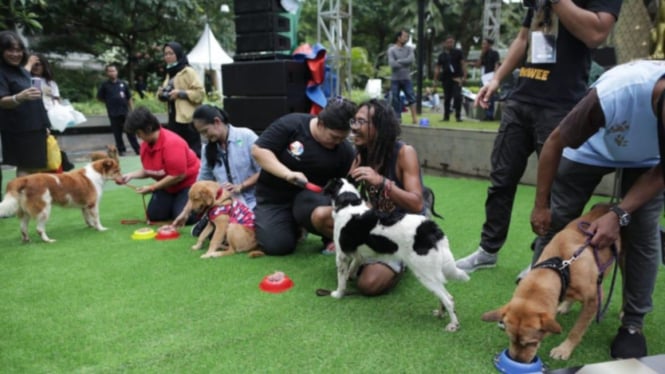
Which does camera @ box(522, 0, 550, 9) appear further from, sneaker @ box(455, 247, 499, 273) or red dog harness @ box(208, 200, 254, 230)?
red dog harness @ box(208, 200, 254, 230)

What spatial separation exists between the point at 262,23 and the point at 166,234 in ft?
12.0

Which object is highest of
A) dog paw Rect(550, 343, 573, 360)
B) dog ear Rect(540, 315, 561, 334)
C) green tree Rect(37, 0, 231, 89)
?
green tree Rect(37, 0, 231, 89)

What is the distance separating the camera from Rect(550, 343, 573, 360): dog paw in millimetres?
2336

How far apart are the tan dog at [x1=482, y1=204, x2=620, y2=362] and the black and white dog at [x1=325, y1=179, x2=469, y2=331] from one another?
49 centimetres

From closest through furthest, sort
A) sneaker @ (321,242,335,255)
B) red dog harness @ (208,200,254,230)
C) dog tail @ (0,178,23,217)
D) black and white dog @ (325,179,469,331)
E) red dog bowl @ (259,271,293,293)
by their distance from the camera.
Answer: black and white dog @ (325,179,469,331) → red dog bowl @ (259,271,293,293) → sneaker @ (321,242,335,255) → red dog harness @ (208,200,254,230) → dog tail @ (0,178,23,217)

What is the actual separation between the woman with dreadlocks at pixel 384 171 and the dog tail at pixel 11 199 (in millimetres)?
3430

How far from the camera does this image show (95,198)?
4.96 metres

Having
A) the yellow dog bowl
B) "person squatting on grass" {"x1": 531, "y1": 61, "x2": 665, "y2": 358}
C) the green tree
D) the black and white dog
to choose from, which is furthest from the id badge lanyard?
the green tree

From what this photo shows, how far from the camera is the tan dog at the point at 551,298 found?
2.02m

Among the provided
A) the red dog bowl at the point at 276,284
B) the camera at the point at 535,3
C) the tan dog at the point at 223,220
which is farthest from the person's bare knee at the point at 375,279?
the camera at the point at 535,3

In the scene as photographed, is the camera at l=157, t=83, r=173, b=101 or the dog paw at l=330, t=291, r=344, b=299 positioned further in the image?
the camera at l=157, t=83, r=173, b=101

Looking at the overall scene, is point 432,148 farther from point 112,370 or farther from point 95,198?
point 112,370

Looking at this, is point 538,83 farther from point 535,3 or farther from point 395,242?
point 395,242

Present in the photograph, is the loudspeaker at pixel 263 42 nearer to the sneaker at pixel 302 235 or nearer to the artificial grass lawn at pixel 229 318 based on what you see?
the sneaker at pixel 302 235
